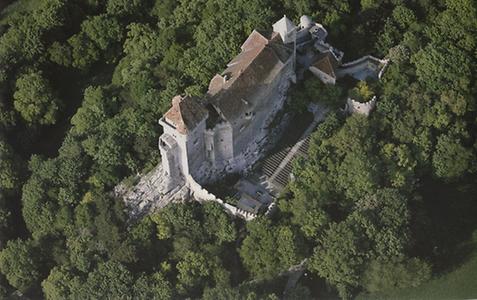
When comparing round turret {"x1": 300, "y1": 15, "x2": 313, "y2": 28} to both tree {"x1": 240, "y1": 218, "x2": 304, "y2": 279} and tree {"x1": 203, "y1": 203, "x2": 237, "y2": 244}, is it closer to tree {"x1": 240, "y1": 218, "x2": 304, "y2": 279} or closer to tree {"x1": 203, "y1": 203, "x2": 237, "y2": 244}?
tree {"x1": 203, "y1": 203, "x2": 237, "y2": 244}

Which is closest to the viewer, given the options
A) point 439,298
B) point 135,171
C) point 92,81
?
point 439,298

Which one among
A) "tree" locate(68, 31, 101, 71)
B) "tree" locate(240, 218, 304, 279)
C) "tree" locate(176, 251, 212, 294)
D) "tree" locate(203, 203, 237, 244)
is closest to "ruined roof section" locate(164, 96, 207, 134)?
"tree" locate(203, 203, 237, 244)

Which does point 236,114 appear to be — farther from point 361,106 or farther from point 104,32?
point 104,32

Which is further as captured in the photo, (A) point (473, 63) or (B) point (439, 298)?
(A) point (473, 63)

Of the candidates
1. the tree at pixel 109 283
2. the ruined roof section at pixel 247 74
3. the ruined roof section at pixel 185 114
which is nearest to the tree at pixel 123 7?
the ruined roof section at pixel 247 74

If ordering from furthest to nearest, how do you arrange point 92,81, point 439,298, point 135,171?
point 92,81, point 135,171, point 439,298

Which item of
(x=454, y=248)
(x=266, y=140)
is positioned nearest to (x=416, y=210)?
(x=454, y=248)

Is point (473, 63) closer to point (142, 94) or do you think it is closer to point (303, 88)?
point (303, 88)

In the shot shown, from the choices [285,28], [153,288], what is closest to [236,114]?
[285,28]
